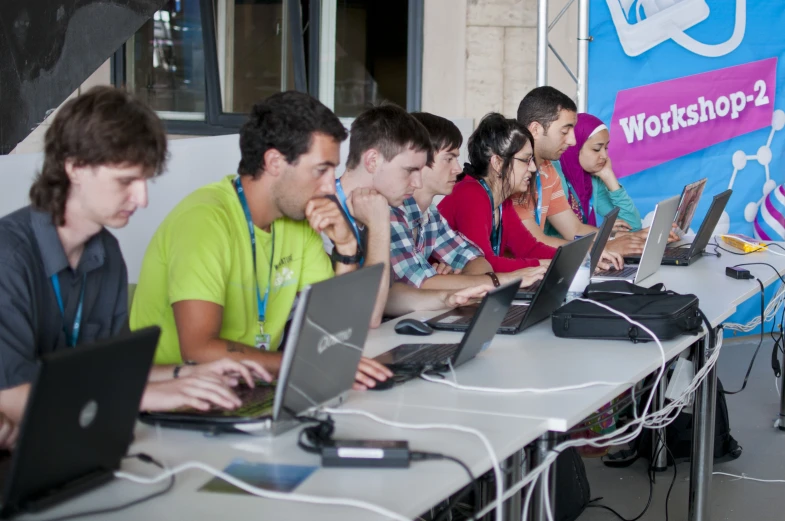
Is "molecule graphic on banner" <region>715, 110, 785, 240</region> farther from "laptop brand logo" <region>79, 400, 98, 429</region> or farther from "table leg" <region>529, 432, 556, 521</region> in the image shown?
"laptop brand logo" <region>79, 400, 98, 429</region>

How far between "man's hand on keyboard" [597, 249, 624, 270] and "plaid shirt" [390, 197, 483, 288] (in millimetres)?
475

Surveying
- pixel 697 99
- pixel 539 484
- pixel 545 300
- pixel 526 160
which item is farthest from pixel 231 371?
pixel 697 99

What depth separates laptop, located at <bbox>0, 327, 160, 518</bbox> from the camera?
47.2 inches

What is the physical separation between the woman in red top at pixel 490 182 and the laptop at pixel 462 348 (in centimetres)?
133

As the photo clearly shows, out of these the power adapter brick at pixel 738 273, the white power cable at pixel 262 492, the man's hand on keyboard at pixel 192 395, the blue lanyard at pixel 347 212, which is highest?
the blue lanyard at pixel 347 212

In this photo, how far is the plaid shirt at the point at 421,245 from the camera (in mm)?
3129

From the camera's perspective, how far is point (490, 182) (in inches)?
146

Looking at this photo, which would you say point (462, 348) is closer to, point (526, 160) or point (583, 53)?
point (526, 160)

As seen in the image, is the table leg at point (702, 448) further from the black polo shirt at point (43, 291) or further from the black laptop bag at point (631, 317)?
the black polo shirt at point (43, 291)

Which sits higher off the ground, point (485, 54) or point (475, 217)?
point (485, 54)

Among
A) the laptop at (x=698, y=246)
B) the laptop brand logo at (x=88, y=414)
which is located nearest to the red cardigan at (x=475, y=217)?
the laptop at (x=698, y=246)

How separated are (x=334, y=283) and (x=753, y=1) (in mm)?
4353

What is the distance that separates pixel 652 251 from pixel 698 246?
2.23ft

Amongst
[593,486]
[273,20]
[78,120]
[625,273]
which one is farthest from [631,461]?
[273,20]
